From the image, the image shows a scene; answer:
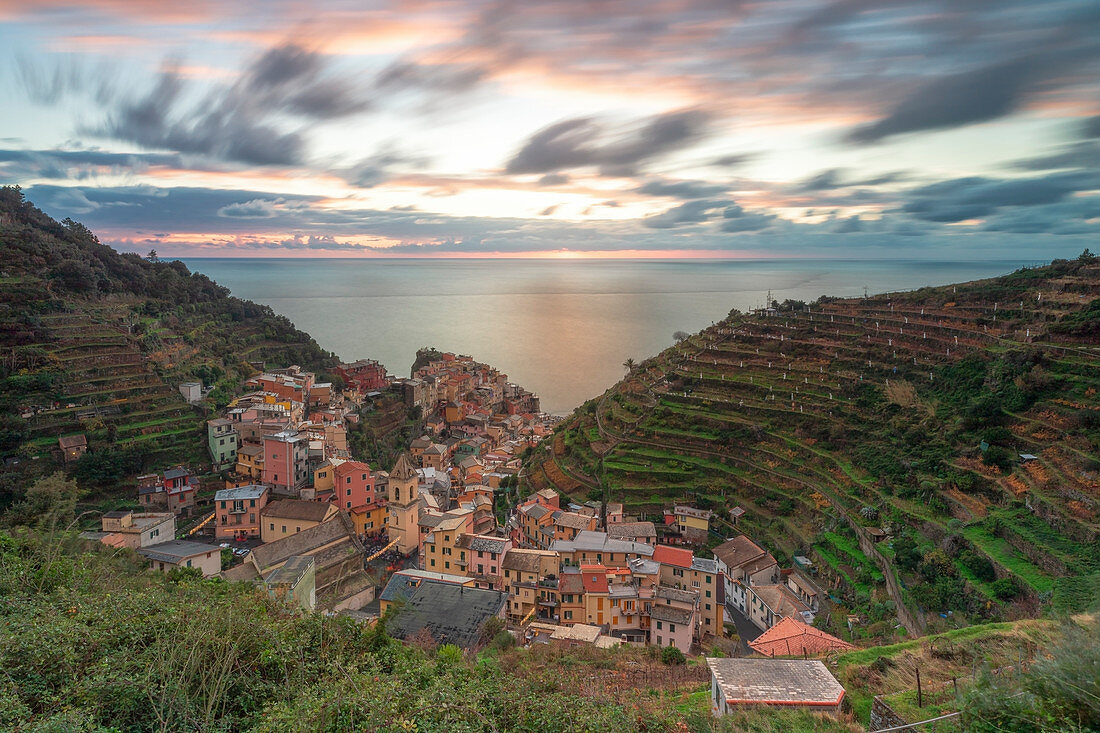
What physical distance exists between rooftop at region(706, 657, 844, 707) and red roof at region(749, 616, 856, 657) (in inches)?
131

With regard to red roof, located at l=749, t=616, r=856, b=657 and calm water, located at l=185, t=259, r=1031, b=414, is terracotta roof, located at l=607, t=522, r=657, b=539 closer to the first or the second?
red roof, located at l=749, t=616, r=856, b=657

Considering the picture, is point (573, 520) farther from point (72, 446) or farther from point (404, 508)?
point (72, 446)

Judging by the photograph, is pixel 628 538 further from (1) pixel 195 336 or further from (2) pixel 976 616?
(1) pixel 195 336

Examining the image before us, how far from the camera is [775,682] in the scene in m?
6.25

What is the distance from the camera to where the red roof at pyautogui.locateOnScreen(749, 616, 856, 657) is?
32.0ft

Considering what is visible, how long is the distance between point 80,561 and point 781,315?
93.9 ft

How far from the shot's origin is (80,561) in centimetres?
862

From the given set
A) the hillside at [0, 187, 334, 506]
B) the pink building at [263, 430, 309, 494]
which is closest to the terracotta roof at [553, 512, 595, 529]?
the pink building at [263, 430, 309, 494]

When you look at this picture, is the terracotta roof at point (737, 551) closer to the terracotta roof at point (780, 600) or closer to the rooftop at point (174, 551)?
the terracotta roof at point (780, 600)

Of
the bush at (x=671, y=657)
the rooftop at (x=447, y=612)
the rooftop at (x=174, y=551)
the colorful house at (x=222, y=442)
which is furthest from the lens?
the colorful house at (x=222, y=442)

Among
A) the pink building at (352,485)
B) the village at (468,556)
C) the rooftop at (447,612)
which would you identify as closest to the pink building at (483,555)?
the village at (468,556)

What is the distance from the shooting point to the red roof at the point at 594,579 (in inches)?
539

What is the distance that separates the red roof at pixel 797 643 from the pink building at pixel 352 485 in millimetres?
14663

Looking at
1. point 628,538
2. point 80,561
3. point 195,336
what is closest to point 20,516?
point 80,561
